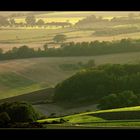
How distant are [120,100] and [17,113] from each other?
1228 mm

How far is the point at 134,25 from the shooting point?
16.5 feet

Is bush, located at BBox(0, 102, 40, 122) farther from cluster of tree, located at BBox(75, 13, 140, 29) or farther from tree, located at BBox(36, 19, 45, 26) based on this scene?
cluster of tree, located at BBox(75, 13, 140, 29)

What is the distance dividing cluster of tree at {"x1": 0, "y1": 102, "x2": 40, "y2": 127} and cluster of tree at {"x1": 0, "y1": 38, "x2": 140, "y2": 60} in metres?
0.59

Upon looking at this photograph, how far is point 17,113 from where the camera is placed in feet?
16.1

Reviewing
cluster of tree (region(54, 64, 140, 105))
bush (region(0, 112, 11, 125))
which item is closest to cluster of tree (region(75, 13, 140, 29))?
cluster of tree (region(54, 64, 140, 105))

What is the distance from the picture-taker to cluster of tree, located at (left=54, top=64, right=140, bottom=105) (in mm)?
4977

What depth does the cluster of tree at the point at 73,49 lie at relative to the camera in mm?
5062

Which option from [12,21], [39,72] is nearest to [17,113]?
[39,72]

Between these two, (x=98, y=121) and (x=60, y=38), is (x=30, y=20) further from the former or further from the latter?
(x=98, y=121)
